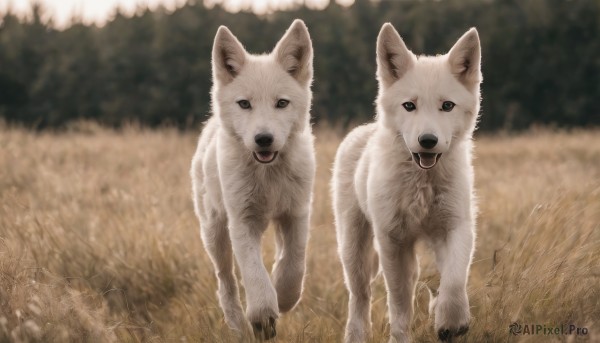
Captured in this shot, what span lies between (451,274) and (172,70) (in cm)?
1519

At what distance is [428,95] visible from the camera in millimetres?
3910

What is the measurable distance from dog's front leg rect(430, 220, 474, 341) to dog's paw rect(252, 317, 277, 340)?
3.06 feet

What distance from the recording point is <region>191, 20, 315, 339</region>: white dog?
4223 mm

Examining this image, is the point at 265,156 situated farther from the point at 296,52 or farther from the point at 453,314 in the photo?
the point at 453,314

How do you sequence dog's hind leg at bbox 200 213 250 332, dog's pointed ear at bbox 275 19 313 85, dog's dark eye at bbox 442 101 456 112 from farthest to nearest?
A: dog's hind leg at bbox 200 213 250 332
dog's pointed ear at bbox 275 19 313 85
dog's dark eye at bbox 442 101 456 112

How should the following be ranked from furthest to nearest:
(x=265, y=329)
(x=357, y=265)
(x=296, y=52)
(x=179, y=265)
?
(x=179, y=265) < (x=357, y=265) < (x=296, y=52) < (x=265, y=329)

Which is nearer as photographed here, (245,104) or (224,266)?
(245,104)

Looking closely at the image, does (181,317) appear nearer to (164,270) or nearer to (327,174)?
(164,270)

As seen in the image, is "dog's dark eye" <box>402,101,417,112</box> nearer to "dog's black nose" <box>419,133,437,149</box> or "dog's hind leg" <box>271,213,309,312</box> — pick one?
"dog's black nose" <box>419,133,437,149</box>

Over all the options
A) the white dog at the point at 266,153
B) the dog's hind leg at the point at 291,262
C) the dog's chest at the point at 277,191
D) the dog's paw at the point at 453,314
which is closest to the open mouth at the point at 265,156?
the white dog at the point at 266,153

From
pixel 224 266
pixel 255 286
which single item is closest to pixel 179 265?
pixel 224 266

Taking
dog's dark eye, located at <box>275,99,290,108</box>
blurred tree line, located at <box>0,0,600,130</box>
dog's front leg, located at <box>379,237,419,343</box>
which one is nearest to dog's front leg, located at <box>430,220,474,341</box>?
dog's front leg, located at <box>379,237,419,343</box>

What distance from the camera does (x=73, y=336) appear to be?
3.56 m

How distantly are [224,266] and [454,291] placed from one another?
1894 millimetres
